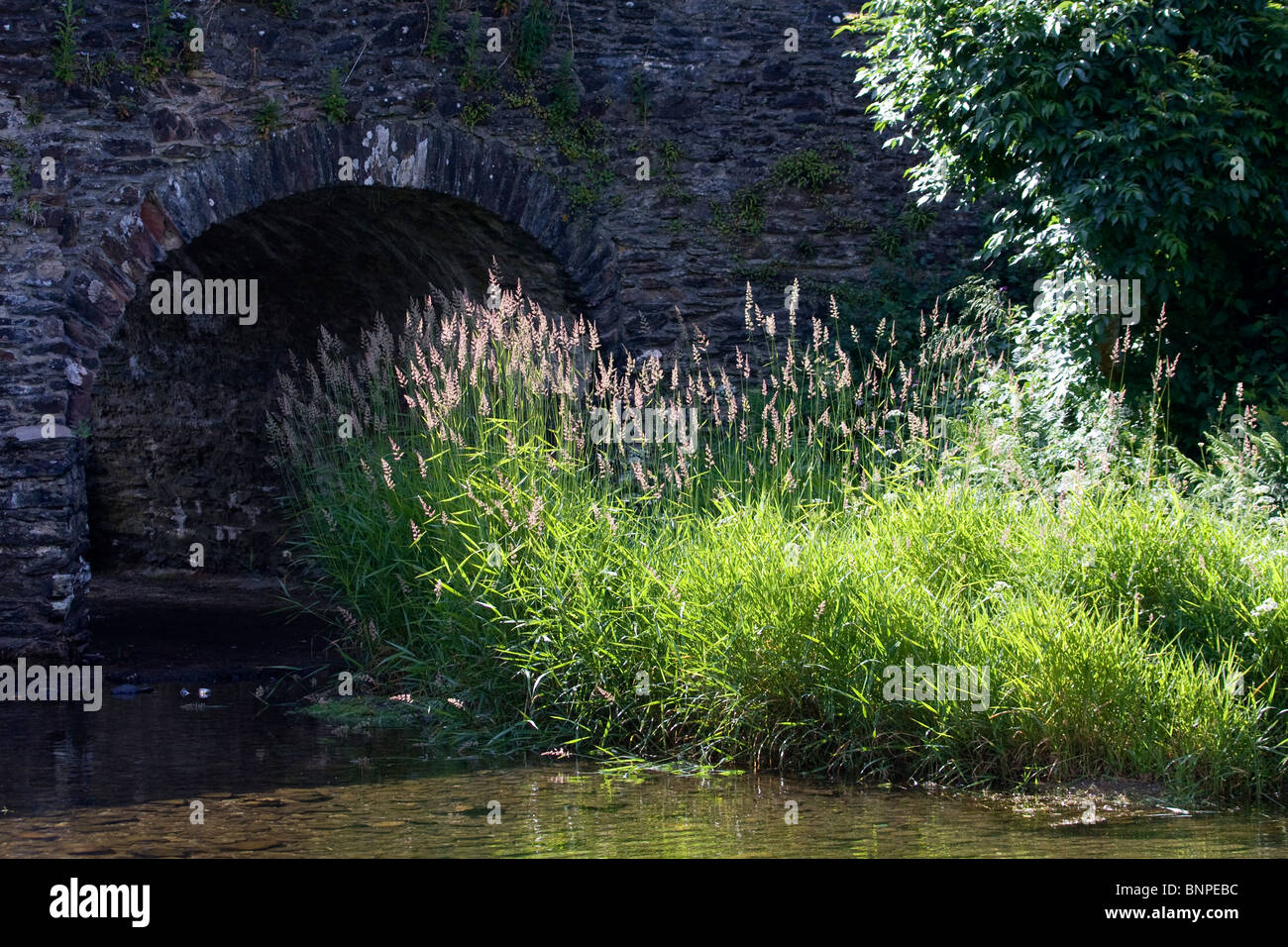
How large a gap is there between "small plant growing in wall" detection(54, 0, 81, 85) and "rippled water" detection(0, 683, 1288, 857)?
4.39 meters

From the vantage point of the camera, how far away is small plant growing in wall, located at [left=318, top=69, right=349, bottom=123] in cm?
844

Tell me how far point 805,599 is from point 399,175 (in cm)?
485

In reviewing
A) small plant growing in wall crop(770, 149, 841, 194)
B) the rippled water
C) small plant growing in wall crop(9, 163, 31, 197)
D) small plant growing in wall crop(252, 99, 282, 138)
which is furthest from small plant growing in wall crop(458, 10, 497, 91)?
the rippled water

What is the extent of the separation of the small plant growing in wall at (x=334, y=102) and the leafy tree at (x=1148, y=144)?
3650mm

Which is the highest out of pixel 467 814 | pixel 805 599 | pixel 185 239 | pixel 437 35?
pixel 437 35

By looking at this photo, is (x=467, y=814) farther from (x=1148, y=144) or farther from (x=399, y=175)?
(x=399, y=175)

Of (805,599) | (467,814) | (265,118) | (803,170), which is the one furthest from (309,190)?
(467,814)

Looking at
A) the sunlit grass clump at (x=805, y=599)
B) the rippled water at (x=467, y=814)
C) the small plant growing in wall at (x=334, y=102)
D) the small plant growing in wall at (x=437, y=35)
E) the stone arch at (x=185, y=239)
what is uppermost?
the small plant growing in wall at (x=437, y=35)

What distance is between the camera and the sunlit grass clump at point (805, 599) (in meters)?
4.72

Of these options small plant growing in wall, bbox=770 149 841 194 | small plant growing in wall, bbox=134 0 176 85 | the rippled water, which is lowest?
the rippled water

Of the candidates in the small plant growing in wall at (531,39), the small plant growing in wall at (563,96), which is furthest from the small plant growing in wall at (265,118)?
the small plant growing in wall at (563,96)

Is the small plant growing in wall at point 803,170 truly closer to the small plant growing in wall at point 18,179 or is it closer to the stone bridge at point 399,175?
the stone bridge at point 399,175

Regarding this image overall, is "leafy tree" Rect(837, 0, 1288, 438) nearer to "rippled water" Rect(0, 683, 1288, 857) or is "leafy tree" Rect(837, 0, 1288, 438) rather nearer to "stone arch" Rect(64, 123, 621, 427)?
"stone arch" Rect(64, 123, 621, 427)

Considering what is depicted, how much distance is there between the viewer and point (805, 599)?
16.9 feet
